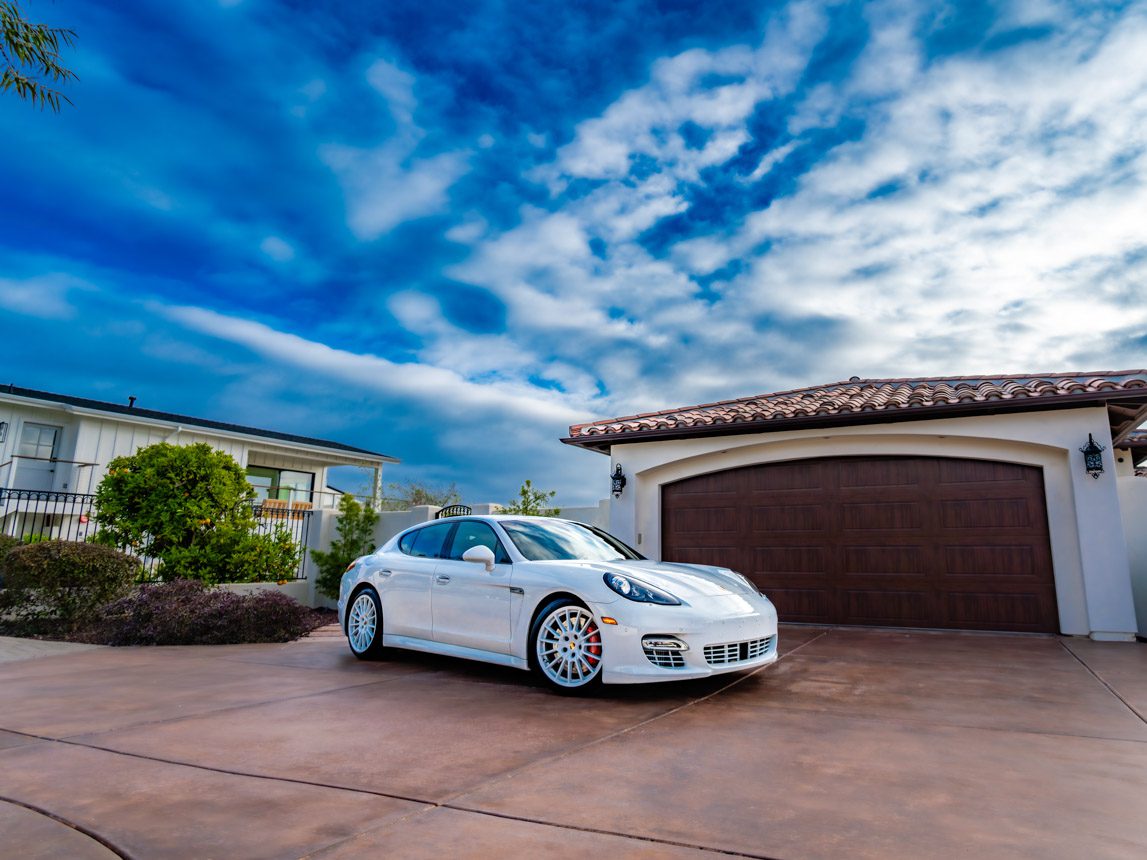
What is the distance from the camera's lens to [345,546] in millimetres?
11273

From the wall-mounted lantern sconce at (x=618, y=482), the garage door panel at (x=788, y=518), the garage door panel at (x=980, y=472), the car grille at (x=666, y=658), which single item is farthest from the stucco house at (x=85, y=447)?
the garage door panel at (x=980, y=472)

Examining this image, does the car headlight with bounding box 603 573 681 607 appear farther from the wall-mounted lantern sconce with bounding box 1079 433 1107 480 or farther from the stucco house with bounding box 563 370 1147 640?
the wall-mounted lantern sconce with bounding box 1079 433 1107 480

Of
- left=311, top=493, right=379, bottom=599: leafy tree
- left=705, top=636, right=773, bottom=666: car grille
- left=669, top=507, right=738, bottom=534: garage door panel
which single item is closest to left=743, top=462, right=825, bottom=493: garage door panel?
left=669, top=507, right=738, bottom=534: garage door panel

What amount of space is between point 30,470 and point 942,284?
19.9 metres

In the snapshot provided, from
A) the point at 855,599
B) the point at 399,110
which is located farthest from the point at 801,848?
the point at 399,110

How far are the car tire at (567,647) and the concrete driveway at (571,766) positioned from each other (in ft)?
0.58

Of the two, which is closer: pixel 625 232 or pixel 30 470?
pixel 625 232

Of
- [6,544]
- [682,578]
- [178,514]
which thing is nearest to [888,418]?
[682,578]

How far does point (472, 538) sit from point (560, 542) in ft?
2.63

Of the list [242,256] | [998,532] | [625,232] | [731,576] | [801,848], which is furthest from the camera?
[242,256]

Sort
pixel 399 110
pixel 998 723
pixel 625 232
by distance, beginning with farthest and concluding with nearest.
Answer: pixel 625 232, pixel 399 110, pixel 998 723

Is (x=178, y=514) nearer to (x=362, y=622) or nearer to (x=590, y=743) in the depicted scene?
(x=362, y=622)

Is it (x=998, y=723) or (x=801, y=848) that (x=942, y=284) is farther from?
(x=801, y=848)

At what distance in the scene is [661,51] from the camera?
8.74 meters
